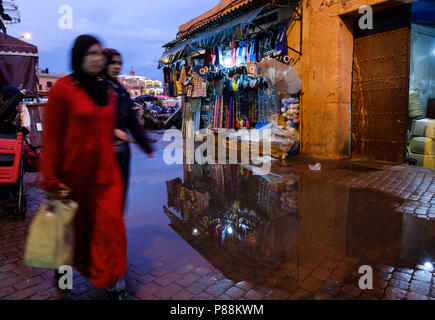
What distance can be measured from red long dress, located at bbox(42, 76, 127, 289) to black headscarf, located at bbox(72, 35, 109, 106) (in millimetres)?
49

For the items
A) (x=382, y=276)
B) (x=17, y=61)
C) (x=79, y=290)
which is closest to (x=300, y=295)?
(x=382, y=276)

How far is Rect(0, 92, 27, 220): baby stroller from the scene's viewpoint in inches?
169

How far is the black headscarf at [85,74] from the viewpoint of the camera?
2285 millimetres

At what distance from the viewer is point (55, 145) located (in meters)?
2.25

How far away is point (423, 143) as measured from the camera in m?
8.25

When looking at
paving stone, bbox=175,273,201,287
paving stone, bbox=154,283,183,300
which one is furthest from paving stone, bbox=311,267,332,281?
paving stone, bbox=154,283,183,300

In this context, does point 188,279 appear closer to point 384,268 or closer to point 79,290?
point 79,290

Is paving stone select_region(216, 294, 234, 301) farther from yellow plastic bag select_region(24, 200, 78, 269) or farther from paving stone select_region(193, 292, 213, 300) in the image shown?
yellow plastic bag select_region(24, 200, 78, 269)

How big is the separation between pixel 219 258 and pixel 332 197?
112 inches

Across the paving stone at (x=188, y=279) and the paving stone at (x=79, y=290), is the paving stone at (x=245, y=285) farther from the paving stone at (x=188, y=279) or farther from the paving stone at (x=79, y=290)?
the paving stone at (x=79, y=290)

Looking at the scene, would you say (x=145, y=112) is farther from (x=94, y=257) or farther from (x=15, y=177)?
(x=94, y=257)

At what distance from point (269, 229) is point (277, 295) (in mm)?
1473

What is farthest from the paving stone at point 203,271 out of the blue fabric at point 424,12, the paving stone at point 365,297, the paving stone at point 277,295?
the blue fabric at point 424,12

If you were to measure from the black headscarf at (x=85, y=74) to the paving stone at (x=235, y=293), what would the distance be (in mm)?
1861
